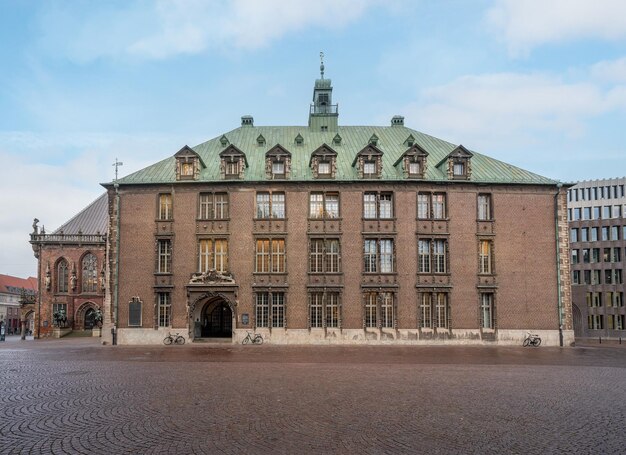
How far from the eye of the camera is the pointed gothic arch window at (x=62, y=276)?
228 feet

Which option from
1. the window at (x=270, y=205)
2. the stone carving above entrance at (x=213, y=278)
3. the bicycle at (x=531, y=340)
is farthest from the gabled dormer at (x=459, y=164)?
the stone carving above entrance at (x=213, y=278)

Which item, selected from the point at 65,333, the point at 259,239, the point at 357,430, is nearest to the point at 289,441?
the point at 357,430

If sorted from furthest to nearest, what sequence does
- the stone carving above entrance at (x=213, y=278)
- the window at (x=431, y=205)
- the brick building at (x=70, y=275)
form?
1. the brick building at (x=70, y=275)
2. the window at (x=431, y=205)
3. the stone carving above entrance at (x=213, y=278)

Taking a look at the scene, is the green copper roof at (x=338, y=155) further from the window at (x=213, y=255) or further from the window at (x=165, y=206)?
the window at (x=213, y=255)

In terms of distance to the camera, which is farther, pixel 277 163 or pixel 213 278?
pixel 277 163

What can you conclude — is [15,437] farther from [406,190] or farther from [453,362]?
[406,190]

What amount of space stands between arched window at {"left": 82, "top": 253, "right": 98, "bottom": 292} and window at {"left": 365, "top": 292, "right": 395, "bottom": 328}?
143 ft

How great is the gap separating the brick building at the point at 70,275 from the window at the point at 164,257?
97.6 feet

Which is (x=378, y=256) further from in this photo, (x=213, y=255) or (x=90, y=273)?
(x=90, y=273)

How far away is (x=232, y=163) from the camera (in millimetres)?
42719

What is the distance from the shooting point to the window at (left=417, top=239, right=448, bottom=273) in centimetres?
4169

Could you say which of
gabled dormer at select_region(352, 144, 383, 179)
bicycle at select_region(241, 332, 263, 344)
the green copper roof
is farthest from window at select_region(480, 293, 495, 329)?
bicycle at select_region(241, 332, 263, 344)

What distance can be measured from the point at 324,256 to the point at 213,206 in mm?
9822

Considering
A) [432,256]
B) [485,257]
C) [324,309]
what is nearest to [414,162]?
[432,256]
